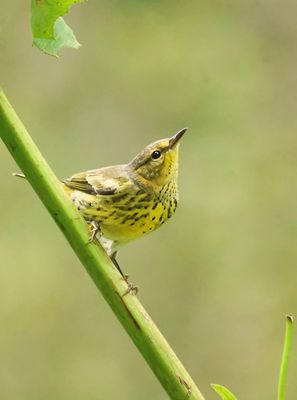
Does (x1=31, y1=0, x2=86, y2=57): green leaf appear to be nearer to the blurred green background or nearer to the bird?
the bird

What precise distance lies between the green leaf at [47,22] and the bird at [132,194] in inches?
57.4

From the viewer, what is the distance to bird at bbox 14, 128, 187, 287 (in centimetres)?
229

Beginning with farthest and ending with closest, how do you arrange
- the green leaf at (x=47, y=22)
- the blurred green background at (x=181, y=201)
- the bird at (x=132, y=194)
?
Result: the blurred green background at (x=181, y=201) → the bird at (x=132, y=194) → the green leaf at (x=47, y=22)

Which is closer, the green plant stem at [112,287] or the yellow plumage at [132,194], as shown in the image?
the green plant stem at [112,287]

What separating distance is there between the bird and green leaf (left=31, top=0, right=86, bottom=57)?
146 centimetres

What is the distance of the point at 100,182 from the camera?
247cm

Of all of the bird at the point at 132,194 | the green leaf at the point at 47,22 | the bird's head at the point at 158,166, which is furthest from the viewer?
the bird's head at the point at 158,166

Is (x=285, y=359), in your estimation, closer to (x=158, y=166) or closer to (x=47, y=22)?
(x=47, y=22)

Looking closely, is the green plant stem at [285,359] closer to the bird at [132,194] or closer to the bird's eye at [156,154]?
the bird at [132,194]

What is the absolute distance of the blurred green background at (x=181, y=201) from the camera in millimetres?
4695

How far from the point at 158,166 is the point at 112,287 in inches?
65.7

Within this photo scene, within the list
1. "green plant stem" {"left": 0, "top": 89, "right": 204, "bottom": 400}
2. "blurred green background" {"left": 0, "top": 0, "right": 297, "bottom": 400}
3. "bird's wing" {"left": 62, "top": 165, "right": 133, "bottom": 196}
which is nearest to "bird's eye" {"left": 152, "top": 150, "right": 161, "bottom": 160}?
"bird's wing" {"left": 62, "top": 165, "right": 133, "bottom": 196}

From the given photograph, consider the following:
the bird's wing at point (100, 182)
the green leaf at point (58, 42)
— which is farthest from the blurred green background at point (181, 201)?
the green leaf at point (58, 42)

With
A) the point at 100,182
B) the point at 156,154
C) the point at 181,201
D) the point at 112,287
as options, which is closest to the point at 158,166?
the point at 156,154
